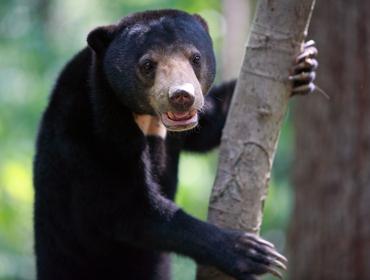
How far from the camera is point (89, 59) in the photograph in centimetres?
480

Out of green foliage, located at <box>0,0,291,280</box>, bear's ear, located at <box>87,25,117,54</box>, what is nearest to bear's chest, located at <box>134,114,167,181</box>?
bear's ear, located at <box>87,25,117,54</box>

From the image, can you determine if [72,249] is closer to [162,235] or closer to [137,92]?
[162,235]

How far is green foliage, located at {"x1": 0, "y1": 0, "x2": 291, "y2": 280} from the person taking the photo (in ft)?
28.5

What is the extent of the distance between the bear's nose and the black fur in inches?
14.7

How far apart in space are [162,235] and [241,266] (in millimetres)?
448

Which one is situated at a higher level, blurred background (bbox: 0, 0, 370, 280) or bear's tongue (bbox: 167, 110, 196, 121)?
blurred background (bbox: 0, 0, 370, 280)

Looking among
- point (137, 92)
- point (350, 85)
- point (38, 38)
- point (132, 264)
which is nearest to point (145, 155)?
point (137, 92)

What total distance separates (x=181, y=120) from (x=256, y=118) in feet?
1.25

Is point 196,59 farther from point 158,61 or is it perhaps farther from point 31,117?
point 31,117

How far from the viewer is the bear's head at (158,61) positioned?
13.8 feet

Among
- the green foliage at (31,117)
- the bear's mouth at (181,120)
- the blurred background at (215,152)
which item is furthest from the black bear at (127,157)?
the green foliage at (31,117)

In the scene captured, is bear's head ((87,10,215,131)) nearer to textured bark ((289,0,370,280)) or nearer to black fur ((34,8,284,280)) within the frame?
black fur ((34,8,284,280))

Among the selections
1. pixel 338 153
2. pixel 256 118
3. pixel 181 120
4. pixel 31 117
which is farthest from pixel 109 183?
pixel 31 117

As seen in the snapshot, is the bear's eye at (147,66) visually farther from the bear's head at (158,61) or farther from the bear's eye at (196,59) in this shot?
the bear's eye at (196,59)
